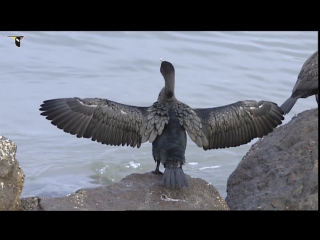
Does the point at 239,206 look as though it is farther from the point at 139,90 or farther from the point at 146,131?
the point at 139,90

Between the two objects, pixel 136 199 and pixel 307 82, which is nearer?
pixel 136 199

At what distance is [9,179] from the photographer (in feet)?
17.9

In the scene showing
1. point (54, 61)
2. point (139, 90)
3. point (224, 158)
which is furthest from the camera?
point (54, 61)

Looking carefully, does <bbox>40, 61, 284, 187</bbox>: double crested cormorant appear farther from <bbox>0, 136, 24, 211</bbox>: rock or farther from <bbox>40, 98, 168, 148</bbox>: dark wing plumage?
<bbox>0, 136, 24, 211</bbox>: rock

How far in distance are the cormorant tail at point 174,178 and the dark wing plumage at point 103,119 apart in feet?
1.71

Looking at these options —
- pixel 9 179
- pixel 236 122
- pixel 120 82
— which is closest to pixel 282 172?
pixel 236 122

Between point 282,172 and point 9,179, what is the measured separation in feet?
8.00

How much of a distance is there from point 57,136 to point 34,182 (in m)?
1.59

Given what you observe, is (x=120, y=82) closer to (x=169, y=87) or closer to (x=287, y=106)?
(x=287, y=106)

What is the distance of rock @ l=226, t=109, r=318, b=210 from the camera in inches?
209

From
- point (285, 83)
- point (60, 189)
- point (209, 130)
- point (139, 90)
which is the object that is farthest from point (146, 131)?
point (285, 83)

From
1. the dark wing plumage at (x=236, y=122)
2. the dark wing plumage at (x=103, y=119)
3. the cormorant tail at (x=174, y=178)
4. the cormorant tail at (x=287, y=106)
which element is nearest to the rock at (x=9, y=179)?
the dark wing plumage at (x=103, y=119)

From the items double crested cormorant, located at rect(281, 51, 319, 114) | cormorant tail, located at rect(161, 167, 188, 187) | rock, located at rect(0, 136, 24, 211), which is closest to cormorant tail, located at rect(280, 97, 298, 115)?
double crested cormorant, located at rect(281, 51, 319, 114)

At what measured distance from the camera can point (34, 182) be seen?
813 centimetres
